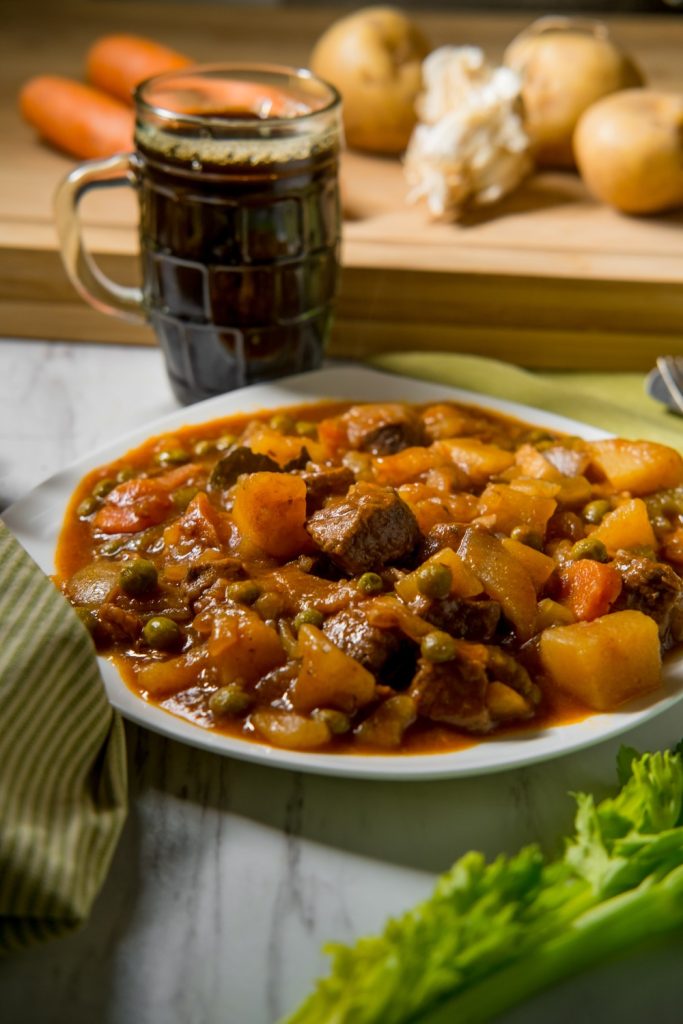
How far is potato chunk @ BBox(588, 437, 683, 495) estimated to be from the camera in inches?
136

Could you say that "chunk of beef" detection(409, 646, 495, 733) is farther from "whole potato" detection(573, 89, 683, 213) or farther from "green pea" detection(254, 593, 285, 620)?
"whole potato" detection(573, 89, 683, 213)

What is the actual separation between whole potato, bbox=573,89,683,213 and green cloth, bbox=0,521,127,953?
301 centimetres

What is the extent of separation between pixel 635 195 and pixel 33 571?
3.05m

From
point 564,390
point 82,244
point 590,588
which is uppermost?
point 82,244

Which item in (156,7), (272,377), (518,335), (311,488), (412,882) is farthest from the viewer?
(156,7)

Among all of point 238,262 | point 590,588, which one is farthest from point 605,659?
point 238,262

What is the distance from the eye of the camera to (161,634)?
279cm

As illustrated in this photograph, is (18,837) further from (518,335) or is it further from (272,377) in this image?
(518,335)

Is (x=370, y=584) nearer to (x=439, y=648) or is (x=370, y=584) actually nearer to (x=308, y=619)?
(x=308, y=619)

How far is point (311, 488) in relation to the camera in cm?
321

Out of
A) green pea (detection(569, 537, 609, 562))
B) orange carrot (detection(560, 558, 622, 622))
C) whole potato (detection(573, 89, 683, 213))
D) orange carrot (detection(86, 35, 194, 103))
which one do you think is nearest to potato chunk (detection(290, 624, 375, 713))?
orange carrot (detection(560, 558, 622, 622))

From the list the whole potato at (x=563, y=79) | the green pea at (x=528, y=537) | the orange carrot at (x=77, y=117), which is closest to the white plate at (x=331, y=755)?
the green pea at (x=528, y=537)

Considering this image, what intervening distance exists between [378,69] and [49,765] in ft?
11.9

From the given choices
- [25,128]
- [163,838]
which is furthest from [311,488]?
[25,128]
